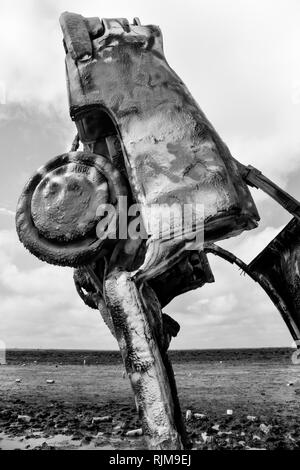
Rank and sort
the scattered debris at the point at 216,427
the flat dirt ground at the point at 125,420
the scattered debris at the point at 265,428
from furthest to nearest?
the scattered debris at the point at 216,427 → the scattered debris at the point at 265,428 → the flat dirt ground at the point at 125,420

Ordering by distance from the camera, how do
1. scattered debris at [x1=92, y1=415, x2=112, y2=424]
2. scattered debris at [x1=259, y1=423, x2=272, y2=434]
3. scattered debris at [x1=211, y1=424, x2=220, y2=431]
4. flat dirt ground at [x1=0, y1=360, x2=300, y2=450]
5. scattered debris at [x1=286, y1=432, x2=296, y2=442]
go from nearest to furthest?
1. flat dirt ground at [x1=0, y1=360, x2=300, y2=450]
2. scattered debris at [x1=286, y1=432, x2=296, y2=442]
3. scattered debris at [x1=259, y1=423, x2=272, y2=434]
4. scattered debris at [x1=211, y1=424, x2=220, y2=431]
5. scattered debris at [x1=92, y1=415, x2=112, y2=424]

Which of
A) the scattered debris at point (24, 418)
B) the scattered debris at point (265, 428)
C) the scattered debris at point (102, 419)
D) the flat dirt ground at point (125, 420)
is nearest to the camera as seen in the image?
the flat dirt ground at point (125, 420)

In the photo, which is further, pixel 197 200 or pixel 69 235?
pixel 69 235

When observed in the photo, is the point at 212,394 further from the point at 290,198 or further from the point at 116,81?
the point at 116,81

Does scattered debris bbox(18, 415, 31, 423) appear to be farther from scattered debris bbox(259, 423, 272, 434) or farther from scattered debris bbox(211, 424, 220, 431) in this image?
scattered debris bbox(259, 423, 272, 434)

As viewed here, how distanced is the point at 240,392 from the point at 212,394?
1.15m

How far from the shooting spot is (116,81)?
9.30 ft

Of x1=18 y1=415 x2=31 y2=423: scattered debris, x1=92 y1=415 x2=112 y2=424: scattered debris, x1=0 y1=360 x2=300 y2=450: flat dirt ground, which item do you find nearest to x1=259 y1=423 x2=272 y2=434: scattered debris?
x1=0 y1=360 x2=300 y2=450: flat dirt ground

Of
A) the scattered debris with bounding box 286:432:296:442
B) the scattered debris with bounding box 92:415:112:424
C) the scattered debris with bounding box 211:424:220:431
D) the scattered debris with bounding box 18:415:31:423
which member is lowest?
the scattered debris with bounding box 286:432:296:442

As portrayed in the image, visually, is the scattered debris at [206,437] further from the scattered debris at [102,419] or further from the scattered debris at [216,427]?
the scattered debris at [102,419]

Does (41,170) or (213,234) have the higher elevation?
(41,170)

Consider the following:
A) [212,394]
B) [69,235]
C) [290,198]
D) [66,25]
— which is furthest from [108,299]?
[212,394]

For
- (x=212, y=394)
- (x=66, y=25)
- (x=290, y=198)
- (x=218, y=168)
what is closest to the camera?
(x=218, y=168)

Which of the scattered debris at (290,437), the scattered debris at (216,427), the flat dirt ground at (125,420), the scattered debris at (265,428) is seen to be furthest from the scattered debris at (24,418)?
the scattered debris at (290,437)
